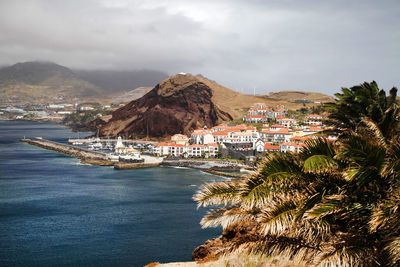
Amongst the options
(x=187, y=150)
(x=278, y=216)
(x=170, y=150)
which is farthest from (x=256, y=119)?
(x=278, y=216)

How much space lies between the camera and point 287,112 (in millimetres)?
100062

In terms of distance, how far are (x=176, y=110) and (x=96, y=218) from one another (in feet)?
256

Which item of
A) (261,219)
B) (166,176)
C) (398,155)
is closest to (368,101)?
(398,155)

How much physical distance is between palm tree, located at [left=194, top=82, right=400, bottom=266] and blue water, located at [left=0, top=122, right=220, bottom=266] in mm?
15906

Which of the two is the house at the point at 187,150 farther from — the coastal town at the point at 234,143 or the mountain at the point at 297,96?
the mountain at the point at 297,96

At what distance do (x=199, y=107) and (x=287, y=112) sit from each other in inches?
977

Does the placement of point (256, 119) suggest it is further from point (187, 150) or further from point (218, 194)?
point (218, 194)

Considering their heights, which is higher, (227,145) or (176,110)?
(176,110)

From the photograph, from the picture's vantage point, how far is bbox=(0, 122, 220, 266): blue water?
20.7 meters

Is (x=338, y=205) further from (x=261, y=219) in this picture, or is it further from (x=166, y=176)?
(x=166, y=176)

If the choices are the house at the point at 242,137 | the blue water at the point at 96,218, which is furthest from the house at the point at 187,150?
the blue water at the point at 96,218

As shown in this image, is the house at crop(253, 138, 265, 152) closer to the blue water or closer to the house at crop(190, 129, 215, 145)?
the house at crop(190, 129, 215, 145)

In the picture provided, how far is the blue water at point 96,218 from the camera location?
2070 centimetres

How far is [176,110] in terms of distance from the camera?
345 ft
